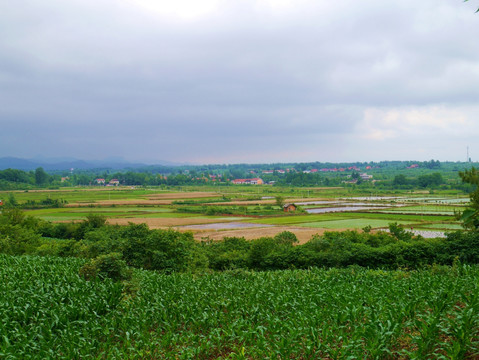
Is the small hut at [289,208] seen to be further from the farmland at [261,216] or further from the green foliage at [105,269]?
the green foliage at [105,269]

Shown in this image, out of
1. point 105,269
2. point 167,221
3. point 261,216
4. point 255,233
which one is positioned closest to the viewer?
point 105,269

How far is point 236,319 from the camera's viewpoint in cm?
1080

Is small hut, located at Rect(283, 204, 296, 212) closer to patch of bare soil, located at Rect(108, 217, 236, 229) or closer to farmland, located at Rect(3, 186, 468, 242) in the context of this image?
farmland, located at Rect(3, 186, 468, 242)

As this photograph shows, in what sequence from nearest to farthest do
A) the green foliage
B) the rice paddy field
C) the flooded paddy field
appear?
the rice paddy field, the green foliage, the flooded paddy field

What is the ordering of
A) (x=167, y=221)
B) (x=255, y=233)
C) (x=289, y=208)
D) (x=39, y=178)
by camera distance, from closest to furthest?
(x=255, y=233), (x=167, y=221), (x=289, y=208), (x=39, y=178)

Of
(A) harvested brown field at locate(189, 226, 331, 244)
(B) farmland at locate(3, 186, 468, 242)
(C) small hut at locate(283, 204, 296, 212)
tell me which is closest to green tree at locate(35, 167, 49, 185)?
(B) farmland at locate(3, 186, 468, 242)

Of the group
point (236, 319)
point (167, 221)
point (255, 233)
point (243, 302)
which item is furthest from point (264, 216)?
point (236, 319)

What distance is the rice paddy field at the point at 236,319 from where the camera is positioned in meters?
7.94

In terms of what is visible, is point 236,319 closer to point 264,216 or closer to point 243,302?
point 243,302

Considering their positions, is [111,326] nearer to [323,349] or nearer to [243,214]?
[323,349]

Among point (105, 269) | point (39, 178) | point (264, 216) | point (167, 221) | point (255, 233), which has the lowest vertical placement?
point (255, 233)

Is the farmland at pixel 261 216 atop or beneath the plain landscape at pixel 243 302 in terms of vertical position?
beneath

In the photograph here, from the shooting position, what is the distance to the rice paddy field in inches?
313

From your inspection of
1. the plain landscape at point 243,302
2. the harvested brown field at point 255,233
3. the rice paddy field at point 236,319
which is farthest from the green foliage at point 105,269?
the harvested brown field at point 255,233
